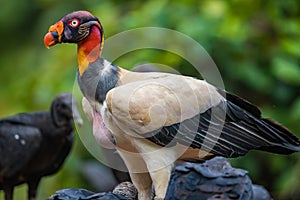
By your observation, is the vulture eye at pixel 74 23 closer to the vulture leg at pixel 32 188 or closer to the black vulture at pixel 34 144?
the black vulture at pixel 34 144

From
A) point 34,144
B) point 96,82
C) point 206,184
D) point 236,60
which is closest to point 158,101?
point 96,82

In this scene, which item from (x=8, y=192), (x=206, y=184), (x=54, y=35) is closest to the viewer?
(x=206, y=184)

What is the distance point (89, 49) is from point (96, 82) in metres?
0.06

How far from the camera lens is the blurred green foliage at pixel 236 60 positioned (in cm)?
258

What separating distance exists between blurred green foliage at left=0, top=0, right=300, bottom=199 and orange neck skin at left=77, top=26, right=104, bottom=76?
4.35ft

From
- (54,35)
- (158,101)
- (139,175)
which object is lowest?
(139,175)

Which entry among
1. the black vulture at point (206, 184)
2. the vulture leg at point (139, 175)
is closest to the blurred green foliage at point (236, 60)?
the vulture leg at point (139, 175)

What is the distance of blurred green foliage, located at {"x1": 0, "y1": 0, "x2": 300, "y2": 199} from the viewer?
8.45 feet

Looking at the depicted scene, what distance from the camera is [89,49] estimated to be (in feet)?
3.94

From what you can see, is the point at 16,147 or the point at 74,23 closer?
the point at 74,23

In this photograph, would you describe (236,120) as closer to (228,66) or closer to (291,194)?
(291,194)

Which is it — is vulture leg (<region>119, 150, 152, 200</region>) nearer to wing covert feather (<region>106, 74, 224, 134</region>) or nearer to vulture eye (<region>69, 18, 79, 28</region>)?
wing covert feather (<region>106, 74, 224, 134</region>)

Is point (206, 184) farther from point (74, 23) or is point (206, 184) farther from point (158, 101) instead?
point (74, 23)

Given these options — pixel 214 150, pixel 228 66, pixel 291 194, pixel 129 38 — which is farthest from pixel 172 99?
pixel 228 66
